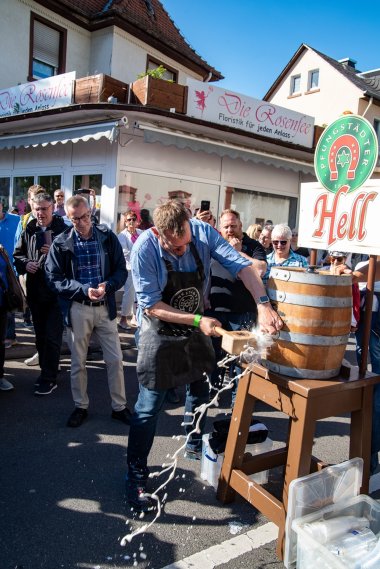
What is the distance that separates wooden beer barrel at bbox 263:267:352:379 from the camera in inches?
87.8

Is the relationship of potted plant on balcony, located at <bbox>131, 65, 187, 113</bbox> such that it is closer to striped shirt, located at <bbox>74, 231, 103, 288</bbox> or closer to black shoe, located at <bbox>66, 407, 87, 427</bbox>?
striped shirt, located at <bbox>74, 231, 103, 288</bbox>

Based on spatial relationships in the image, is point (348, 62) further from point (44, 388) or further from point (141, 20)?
point (44, 388)

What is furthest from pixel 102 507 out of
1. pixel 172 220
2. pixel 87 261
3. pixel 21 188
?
pixel 21 188

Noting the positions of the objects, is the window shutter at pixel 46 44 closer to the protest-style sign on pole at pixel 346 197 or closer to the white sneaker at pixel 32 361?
the white sneaker at pixel 32 361

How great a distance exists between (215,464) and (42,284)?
2499mm

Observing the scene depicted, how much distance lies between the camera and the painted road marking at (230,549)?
2232 mm

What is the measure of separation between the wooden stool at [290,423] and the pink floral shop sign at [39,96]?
25.0 feet

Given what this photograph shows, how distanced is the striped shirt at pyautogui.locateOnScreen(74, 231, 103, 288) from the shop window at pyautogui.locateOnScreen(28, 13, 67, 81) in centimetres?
1059

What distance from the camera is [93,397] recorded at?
4.32 meters

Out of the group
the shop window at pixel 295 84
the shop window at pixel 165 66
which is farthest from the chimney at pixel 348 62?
the shop window at pixel 165 66

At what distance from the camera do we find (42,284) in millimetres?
4414

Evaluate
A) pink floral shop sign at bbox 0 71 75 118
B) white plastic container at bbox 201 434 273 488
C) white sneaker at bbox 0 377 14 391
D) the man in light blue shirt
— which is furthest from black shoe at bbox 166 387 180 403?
pink floral shop sign at bbox 0 71 75 118

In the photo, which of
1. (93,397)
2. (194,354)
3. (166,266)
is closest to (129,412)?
(93,397)

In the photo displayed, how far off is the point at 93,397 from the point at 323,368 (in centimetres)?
265
